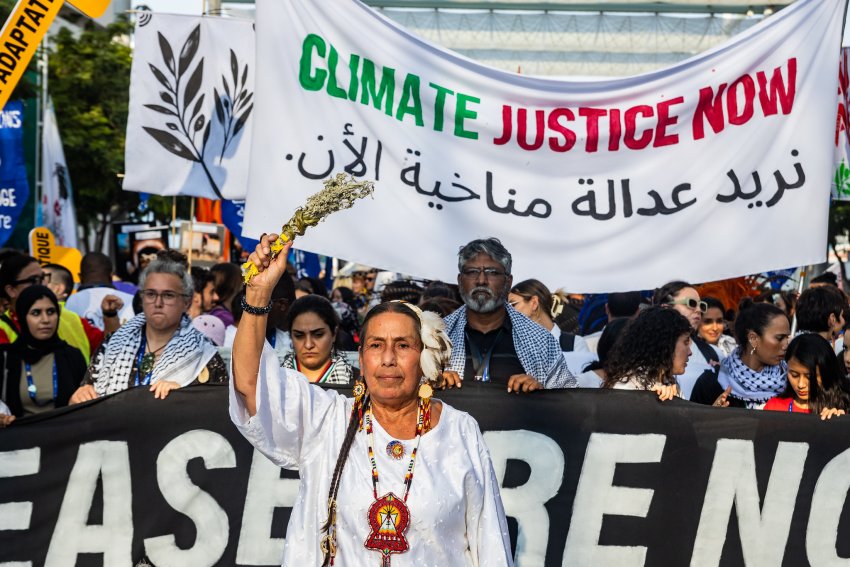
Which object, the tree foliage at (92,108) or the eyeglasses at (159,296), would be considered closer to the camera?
the eyeglasses at (159,296)

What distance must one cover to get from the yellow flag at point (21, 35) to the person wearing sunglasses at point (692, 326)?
11.6 feet

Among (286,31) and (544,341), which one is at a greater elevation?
(286,31)

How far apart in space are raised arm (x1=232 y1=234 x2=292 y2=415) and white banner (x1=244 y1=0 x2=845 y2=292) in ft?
8.40

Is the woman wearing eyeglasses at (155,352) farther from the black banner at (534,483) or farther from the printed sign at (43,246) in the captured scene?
the printed sign at (43,246)

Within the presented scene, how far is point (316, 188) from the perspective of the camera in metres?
5.95

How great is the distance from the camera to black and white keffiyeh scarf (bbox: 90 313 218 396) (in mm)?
5359

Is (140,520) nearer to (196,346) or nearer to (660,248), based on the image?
(196,346)

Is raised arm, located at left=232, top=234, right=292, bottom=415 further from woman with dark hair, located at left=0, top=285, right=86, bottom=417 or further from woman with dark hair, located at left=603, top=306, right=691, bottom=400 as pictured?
woman with dark hair, located at left=0, top=285, right=86, bottom=417

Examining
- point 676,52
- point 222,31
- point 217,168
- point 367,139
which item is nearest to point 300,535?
point 367,139

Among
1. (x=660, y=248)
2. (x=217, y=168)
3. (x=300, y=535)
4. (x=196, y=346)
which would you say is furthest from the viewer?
(x=217, y=168)

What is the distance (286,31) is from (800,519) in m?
3.32

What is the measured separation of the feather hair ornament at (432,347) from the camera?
3338 millimetres

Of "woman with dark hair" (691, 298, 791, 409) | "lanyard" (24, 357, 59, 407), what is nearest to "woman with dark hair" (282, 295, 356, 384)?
"lanyard" (24, 357, 59, 407)

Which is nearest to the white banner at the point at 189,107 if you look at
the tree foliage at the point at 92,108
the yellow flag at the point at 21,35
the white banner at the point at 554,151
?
the yellow flag at the point at 21,35
